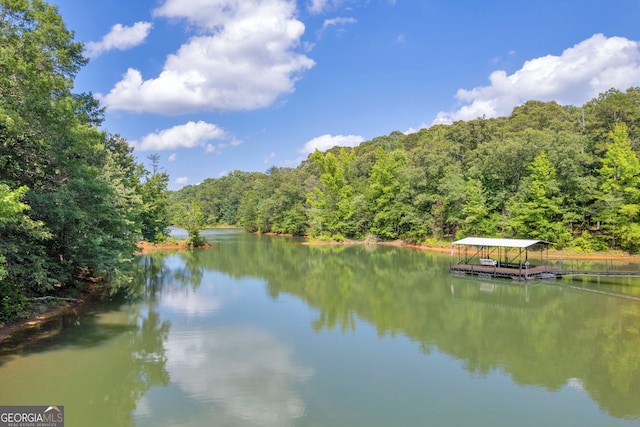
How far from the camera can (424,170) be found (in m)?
44.9

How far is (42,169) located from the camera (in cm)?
1310

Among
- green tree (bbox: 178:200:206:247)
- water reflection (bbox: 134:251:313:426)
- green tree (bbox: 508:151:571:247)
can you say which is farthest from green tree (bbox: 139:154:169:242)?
green tree (bbox: 508:151:571:247)

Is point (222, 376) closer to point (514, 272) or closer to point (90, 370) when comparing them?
point (90, 370)

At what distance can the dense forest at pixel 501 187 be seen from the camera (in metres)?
31.1

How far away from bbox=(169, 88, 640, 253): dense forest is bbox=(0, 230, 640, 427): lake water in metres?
11.8

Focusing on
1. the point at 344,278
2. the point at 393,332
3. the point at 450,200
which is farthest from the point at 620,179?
the point at 393,332

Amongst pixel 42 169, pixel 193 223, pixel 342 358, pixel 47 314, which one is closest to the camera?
pixel 342 358

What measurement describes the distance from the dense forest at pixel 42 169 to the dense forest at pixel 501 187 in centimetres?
2935

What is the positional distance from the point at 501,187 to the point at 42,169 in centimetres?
3700

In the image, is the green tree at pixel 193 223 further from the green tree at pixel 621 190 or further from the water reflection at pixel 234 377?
the green tree at pixel 621 190

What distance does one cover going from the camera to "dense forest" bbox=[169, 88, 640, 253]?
3114cm

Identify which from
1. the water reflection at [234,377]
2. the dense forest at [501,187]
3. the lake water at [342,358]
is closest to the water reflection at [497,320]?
the lake water at [342,358]

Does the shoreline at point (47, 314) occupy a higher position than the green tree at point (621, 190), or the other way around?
the green tree at point (621, 190)

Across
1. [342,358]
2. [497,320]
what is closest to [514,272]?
[497,320]
